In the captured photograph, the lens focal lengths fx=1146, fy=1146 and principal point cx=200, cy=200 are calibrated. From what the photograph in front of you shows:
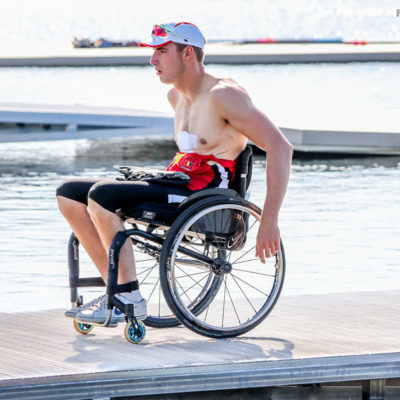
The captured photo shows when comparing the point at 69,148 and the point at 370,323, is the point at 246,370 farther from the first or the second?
the point at 69,148

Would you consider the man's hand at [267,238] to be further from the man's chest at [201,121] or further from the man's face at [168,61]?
the man's face at [168,61]

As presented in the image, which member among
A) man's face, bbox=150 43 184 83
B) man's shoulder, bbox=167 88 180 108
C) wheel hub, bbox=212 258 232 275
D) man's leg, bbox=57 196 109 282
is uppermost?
man's face, bbox=150 43 184 83

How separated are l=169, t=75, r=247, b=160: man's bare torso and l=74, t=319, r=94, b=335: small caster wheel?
2.12 ft

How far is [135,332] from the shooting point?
3.44 m

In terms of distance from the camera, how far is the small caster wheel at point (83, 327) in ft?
11.7

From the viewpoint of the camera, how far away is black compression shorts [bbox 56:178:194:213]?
3.38 meters

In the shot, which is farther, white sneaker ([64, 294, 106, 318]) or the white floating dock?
the white floating dock

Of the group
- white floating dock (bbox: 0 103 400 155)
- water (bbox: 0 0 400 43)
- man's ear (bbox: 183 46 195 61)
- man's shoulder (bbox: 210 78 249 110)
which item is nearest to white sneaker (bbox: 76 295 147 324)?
man's shoulder (bbox: 210 78 249 110)

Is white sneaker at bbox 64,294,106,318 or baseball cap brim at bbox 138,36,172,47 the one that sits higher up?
baseball cap brim at bbox 138,36,172,47

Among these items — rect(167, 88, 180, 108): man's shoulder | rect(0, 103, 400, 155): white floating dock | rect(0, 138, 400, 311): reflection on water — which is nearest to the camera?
rect(167, 88, 180, 108): man's shoulder

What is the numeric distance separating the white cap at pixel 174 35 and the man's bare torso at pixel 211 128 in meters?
0.13

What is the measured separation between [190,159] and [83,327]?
24.6 inches

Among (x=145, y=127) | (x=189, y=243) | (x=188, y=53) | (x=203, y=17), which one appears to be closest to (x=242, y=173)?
(x=189, y=243)

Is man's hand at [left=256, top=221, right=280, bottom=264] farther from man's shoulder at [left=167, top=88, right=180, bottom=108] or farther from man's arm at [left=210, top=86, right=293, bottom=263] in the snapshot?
man's shoulder at [left=167, top=88, right=180, bottom=108]
